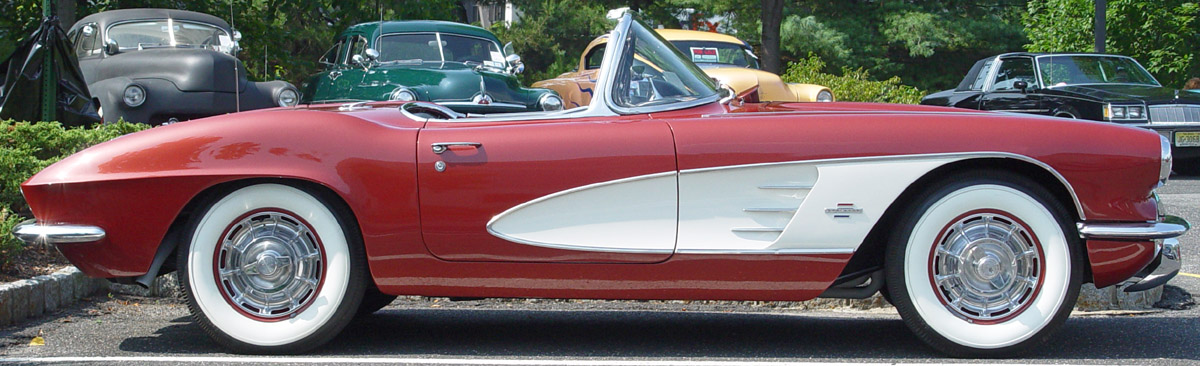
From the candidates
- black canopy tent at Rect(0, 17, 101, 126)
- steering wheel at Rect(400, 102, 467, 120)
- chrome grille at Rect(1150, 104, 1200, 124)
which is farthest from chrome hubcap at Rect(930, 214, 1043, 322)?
chrome grille at Rect(1150, 104, 1200, 124)

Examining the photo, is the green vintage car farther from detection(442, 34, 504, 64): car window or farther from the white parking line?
the white parking line

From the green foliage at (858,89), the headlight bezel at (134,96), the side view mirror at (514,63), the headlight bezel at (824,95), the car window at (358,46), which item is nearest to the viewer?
the headlight bezel at (134,96)

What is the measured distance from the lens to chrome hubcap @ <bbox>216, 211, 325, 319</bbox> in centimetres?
387

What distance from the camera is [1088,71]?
12453 mm

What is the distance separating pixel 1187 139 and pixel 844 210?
9.56 meters

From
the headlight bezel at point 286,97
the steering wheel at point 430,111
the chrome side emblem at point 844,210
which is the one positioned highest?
the steering wheel at point 430,111

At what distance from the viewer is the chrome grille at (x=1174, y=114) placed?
37.7 feet

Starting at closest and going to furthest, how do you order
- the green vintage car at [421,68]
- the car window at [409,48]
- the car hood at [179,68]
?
the car hood at [179,68] < the green vintage car at [421,68] < the car window at [409,48]

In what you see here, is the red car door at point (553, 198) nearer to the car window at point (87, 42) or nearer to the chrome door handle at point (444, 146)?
the chrome door handle at point (444, 146)

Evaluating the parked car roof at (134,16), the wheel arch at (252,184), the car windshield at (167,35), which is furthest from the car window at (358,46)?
the wheel arch at (252,184)

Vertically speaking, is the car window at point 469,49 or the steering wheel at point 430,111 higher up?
the steering wheel at point 430,111

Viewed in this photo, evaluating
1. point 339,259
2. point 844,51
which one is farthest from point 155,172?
point 844,51

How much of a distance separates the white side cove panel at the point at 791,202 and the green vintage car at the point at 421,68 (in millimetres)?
5776

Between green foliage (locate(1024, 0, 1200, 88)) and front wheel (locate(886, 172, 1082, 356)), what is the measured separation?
1510 cm
